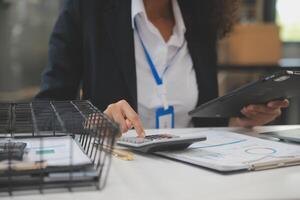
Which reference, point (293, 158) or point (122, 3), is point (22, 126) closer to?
point (293, 158)

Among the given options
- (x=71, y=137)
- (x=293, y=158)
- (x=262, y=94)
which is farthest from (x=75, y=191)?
(x=262, y=94)

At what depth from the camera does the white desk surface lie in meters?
0.56

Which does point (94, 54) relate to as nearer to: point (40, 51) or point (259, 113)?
point (259, 113)

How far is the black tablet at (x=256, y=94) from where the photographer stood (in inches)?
34.7

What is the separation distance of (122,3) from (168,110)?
34cm

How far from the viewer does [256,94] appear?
99 cm

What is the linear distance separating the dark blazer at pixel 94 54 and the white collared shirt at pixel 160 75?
23 millimetres

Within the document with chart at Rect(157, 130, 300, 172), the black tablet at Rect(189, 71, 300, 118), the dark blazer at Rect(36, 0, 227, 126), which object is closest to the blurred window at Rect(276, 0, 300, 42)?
the dark blazer at Rect(36, 0, 227, 126)

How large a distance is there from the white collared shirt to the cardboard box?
1.76m

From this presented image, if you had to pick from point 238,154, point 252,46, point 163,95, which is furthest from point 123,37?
point 252,46

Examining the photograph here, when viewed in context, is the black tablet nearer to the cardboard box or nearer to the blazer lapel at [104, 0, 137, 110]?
the blazer lapel at [104, 0, 137, 110]

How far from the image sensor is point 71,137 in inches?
29.3

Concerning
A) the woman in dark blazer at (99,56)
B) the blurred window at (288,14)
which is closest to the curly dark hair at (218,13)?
the woman in dark blazer at (99,56)

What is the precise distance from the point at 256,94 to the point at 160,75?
1.22ft
